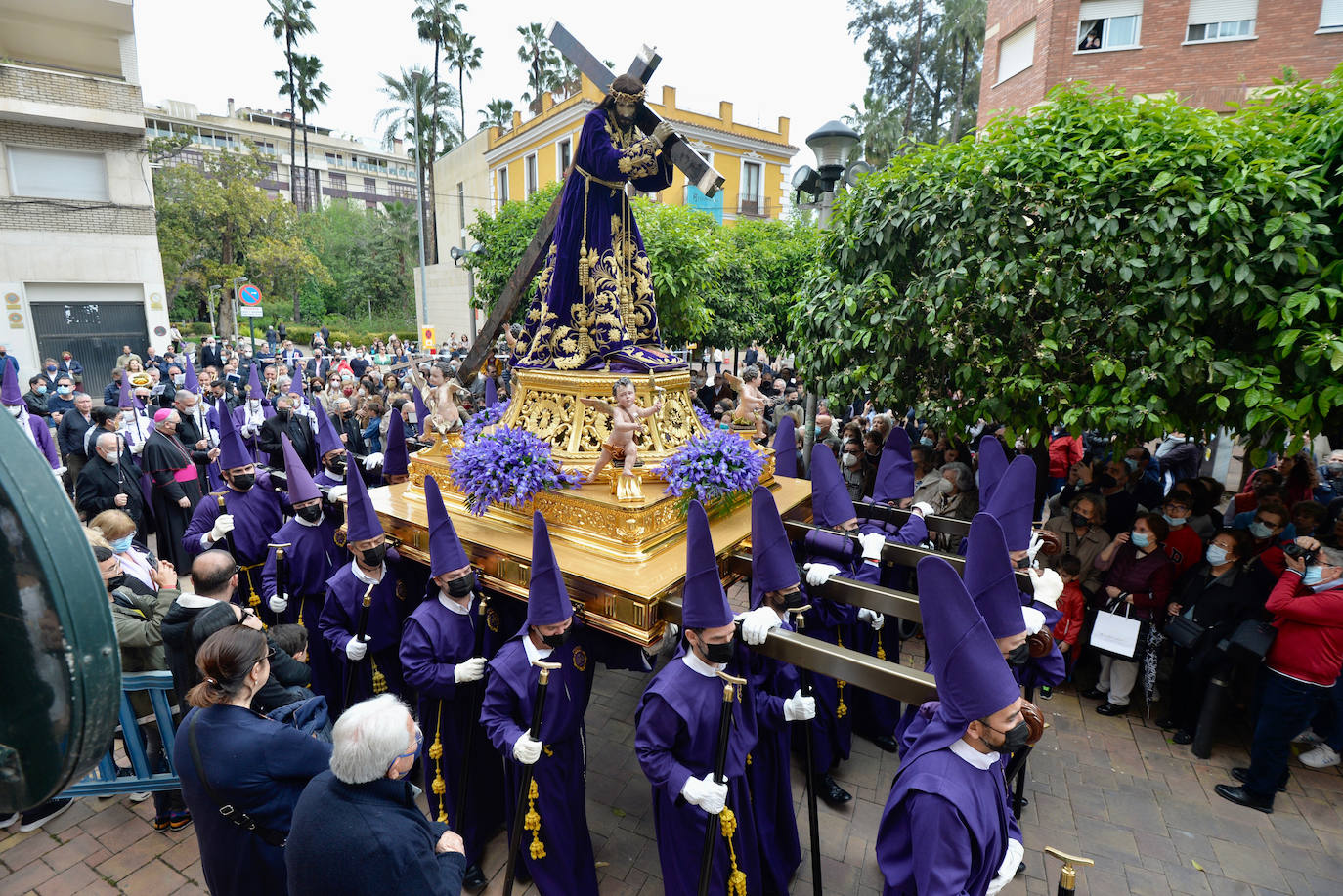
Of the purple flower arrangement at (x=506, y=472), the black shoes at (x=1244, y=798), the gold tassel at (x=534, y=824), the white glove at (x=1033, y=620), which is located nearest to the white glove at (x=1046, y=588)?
the white glove at (x=1033, y=620)

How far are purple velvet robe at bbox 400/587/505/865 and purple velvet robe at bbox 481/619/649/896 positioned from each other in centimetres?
45

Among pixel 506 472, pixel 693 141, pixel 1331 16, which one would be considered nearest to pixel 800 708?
pixel 506 472

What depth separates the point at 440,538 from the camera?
14.6 feet

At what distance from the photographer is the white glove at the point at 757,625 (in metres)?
3.84

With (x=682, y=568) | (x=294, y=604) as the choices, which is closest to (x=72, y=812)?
(x=294, y=604)

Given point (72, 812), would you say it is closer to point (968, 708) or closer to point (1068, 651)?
point (968, 708)

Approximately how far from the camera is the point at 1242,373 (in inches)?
202

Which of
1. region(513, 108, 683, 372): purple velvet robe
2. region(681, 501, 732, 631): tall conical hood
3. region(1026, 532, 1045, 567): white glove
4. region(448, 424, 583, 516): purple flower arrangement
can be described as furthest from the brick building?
region(681, 501, 732, 631): tall conical hood

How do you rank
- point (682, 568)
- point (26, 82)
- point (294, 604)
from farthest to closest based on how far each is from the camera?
point (26, 82)
point (294, 604)
point (682, 568)

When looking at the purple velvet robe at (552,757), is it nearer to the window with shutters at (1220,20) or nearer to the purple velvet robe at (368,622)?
the purple velvet robe at (368,622)

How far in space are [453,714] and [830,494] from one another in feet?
11.4

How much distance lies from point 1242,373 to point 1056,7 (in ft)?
53.9

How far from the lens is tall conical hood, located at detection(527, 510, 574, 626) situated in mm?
3904

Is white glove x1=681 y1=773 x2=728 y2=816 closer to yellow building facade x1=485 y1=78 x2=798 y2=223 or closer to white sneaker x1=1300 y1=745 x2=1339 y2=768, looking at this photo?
white sneaker x1=1300 y1=745 x2=1339 y2=768
